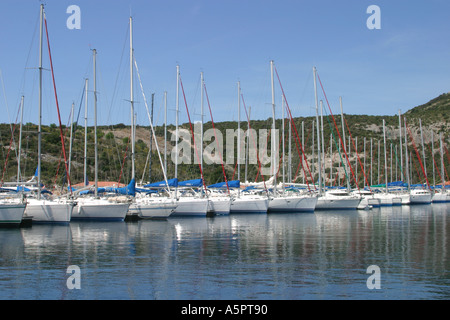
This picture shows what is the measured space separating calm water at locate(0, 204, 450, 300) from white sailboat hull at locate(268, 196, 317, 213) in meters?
12.6

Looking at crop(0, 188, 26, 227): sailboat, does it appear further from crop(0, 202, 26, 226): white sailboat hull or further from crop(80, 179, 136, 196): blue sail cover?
crop(80, 179, 136, 196): blue sail cover

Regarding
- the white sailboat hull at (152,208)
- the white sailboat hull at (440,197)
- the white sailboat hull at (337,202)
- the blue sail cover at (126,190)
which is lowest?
the white sailboat hull at (440,197)

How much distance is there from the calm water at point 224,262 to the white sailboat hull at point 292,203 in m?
12.6

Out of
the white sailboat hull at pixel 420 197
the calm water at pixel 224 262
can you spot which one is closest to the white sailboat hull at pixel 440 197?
the white sailboat hull at pixel 420 197

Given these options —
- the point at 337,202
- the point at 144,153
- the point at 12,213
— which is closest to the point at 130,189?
the point at 12,213

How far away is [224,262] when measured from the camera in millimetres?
16719

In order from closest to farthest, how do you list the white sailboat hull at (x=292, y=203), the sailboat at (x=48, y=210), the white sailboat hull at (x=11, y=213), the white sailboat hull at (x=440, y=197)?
the white sailboat hull at (x=11, y=213), the sailboat at (x=48, y=210), the white sailboat hull at (x=292, y=203), the white sailboat hull at (x=440, y=197)

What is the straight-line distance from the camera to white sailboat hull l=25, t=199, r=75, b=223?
29.3m

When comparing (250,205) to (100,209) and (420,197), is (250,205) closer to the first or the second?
(100,209)

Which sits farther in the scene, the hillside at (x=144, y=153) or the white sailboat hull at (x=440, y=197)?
the white sailboat hull at (x=440, y=197)

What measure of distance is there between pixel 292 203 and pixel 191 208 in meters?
9.79

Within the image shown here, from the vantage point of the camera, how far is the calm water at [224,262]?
Result: 12.7 metres

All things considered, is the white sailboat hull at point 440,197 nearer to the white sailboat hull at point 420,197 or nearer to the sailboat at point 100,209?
the white sailboat hull at point 420,197
